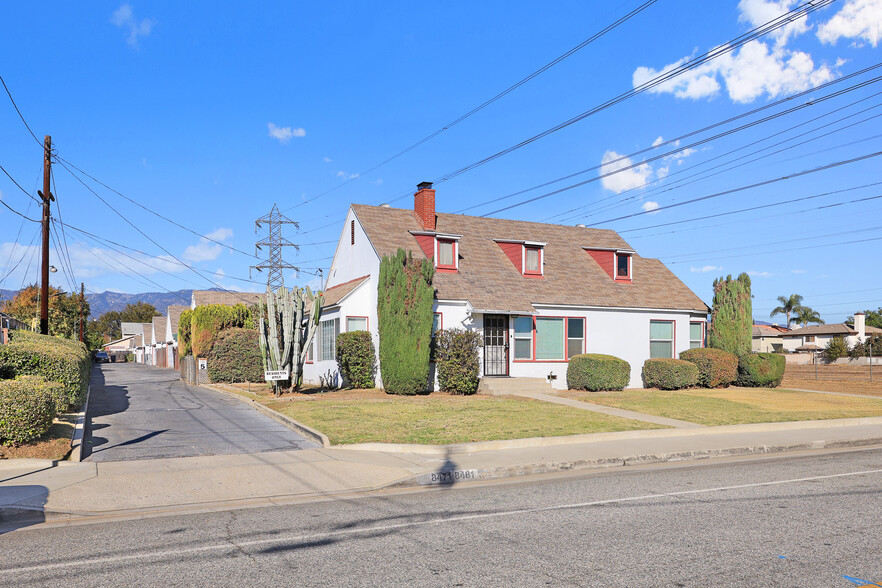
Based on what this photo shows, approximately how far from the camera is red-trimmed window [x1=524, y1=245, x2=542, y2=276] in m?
27.1

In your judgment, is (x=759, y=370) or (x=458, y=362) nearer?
(x=458, y=362)

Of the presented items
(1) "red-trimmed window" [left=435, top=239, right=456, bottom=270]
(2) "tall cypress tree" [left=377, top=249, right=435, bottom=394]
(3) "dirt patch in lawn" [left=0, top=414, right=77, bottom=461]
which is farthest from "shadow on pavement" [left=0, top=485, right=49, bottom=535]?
(1) "red-trimmed window" [left=435, top=239, right=456, bottom=270]

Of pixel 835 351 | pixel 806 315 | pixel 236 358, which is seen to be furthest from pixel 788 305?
pixel 236 358

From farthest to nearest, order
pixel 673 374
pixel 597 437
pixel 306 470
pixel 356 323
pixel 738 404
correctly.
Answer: pixel 673 374
pixel 356 323
pixel 738 404
pixel 597 437
pixel 306 470

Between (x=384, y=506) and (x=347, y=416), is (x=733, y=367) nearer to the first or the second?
(x=347, y=416)

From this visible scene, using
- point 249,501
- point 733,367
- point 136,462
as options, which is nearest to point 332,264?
point 733,367

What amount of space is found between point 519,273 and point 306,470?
17843mm

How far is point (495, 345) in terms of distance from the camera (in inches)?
975

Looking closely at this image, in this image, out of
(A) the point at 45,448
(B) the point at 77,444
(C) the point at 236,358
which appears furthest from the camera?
(C) the point at 236,358

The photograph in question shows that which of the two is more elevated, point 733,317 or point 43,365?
point 733,317

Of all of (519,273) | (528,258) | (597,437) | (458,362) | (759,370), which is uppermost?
(528,258)

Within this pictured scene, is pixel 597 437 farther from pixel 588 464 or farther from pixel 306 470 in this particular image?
pixel 306 470

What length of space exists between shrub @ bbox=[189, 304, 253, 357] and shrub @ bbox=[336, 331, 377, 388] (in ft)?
33.1

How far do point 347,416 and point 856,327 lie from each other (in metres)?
70.7
